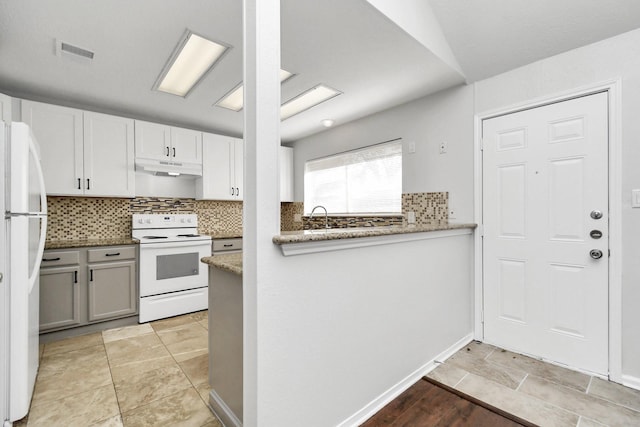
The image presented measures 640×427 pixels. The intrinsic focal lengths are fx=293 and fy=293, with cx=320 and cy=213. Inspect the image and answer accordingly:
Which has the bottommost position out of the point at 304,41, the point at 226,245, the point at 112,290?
the point at 112,290

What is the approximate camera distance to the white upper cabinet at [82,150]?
282cm

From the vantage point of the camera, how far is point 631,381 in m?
1.89

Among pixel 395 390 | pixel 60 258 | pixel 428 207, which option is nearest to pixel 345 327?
pixel 395 390

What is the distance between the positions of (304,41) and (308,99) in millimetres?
1104

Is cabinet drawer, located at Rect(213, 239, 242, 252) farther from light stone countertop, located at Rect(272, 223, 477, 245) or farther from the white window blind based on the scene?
light stone countertop, located at Rect(272, 223, 477, 245)

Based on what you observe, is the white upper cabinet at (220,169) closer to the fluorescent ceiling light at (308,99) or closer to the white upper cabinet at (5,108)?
the fluorescent ceiling light at (308,99)

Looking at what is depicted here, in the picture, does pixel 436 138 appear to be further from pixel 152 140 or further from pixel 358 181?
pixel 152 140

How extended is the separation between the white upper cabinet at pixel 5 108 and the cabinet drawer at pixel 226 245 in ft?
7.07

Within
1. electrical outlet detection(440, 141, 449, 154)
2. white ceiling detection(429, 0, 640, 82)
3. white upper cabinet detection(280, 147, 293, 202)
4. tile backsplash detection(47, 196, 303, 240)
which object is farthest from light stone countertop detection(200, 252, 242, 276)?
white upper cabinet detection(280, 147, 293, 202)

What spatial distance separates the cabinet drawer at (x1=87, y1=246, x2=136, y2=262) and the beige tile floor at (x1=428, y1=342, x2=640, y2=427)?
3.08 metres

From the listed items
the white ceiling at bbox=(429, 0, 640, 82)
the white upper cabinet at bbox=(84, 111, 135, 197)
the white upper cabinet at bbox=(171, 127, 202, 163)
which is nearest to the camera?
the white ceiling at bbox=(429, 0, 640, 82)

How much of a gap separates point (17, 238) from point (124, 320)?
1873mm

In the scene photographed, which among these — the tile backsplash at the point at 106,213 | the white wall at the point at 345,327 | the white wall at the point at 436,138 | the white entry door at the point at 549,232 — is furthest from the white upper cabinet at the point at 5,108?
the white entry door at the point at 549,232

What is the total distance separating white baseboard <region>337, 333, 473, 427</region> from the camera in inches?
62.5
